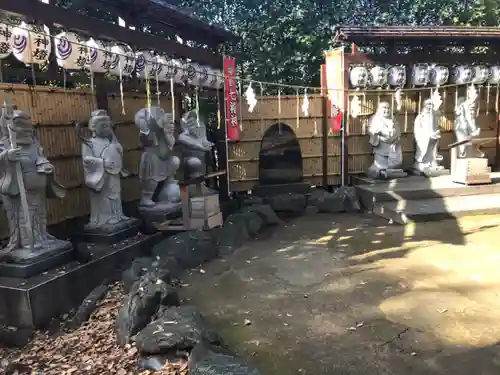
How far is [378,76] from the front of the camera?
12680 millimetres

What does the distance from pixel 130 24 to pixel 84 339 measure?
266 inches

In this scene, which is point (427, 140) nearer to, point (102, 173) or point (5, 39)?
point (102, 173)

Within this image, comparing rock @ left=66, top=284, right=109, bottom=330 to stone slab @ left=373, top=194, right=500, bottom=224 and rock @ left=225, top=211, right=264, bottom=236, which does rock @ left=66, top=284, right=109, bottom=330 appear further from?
stone slab @ left=373, top=194, right=500, bottom=224

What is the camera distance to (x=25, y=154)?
18.7ft

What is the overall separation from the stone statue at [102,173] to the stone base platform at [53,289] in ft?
1.59

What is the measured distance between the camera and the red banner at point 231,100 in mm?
12047

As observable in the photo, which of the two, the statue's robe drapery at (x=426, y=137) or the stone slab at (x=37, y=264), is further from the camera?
the statue's robe drapery at (x=426, y=137)

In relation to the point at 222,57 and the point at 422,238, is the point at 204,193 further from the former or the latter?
the point at 222,57

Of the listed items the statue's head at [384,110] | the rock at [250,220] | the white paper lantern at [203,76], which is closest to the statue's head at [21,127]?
the rock at [250,220]

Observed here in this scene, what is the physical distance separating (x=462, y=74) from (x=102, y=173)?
1109 centimetres

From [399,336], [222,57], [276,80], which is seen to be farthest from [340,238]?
[276,80]

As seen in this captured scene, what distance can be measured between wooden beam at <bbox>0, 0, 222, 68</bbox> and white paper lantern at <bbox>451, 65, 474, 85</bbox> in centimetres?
776

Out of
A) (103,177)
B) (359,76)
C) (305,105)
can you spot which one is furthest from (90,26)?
(359,76)

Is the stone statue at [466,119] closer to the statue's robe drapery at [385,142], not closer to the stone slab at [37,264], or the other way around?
the statue's robe drapery at [385,142]
